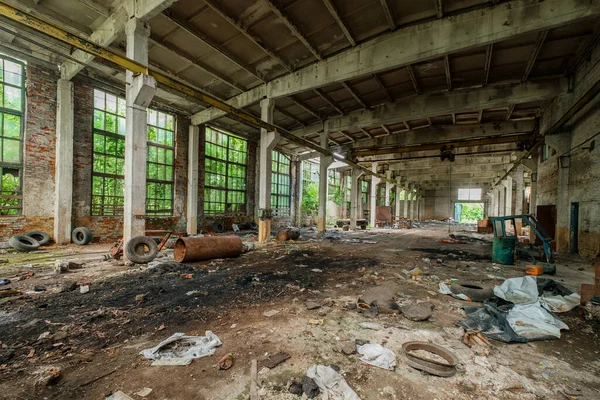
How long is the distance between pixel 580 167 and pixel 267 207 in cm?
1019

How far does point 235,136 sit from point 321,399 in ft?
46.7

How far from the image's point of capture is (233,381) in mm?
2020

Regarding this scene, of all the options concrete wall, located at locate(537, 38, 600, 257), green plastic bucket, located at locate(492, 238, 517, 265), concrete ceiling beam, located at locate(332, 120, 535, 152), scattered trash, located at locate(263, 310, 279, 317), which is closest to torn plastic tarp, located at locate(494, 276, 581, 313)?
green plastic bucket, located at locate(492, 238, 517, 265)

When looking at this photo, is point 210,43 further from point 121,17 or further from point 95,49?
point 95,49

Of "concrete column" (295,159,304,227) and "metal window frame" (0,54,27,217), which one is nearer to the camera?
"metal window frame" (0,54,27,217)

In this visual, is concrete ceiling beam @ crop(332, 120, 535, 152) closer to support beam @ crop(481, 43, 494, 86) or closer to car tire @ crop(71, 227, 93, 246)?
support beam @ crop(481, 43, 494, 86)

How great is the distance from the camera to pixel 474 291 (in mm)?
4203

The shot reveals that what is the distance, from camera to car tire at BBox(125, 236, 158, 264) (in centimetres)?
588

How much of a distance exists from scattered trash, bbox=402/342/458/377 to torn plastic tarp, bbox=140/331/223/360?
193 centimetres

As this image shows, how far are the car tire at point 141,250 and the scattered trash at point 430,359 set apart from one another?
5935 mm

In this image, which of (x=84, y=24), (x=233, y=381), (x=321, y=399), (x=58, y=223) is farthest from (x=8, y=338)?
(x=84, y=24)

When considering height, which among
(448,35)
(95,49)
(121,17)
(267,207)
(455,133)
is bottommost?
(267,207)

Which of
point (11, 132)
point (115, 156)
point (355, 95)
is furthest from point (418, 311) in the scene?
point (11, 132)

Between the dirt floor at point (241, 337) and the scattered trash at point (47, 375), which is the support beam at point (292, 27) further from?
the scattered trash at point (47, 375)
